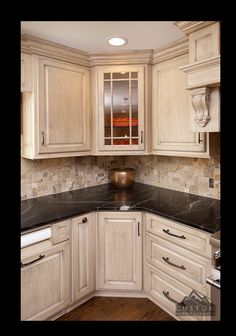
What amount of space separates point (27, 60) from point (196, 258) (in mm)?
1823

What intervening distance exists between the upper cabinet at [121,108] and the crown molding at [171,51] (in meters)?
0.13

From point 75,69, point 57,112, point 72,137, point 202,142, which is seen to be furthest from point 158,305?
point 75,69

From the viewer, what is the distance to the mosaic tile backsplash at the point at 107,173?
229 cm

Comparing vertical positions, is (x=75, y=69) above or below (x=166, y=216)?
above

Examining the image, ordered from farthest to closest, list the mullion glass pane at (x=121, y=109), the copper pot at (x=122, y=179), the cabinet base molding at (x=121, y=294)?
the copper pot at (x=122, y=179) → the mullion glass pane at (x=121, y=109) → the cabinet base molding at (x=121, y=294)

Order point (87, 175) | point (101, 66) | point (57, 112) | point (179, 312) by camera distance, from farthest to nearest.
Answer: point (87, 175) < point (101, 66) < point (57, 112) < point (179, 312)

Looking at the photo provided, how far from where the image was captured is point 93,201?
2.24m

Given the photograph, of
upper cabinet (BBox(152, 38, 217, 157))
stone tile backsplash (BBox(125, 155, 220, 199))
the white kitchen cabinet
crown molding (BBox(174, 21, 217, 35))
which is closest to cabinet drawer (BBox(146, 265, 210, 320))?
the white kitchen cabinet

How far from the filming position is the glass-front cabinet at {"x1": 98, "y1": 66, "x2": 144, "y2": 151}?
7.88 feet

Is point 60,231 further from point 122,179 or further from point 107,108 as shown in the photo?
point 107,108

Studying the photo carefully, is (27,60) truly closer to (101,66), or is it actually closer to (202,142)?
(101,66)

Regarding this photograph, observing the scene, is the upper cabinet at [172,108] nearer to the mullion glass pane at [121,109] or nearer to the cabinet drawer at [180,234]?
the mullion glass pane at [121,109]

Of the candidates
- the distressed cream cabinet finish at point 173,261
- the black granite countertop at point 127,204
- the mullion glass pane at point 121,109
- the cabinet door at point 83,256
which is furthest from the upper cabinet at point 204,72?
the cabinet door at point 83,256

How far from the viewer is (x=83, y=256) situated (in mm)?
2037
